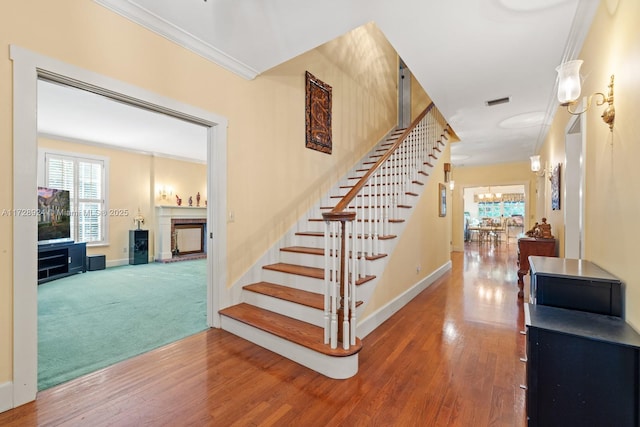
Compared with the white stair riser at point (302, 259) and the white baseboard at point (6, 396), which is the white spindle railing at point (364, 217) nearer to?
the white stair riser at point (302, 259)

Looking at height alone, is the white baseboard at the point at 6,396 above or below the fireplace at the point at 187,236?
below

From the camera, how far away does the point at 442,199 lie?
17.2 feet

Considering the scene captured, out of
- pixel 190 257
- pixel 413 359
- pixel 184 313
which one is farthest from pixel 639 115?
pixel 190 257

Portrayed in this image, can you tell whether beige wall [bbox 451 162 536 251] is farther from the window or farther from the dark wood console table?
the window

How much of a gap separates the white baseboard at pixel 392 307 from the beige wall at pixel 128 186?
20.4 feet

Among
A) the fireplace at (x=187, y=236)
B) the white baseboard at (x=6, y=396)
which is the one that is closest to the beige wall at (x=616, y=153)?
the white baseboard at (x=6, y=396)

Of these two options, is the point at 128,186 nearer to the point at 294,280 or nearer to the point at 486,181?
the point at 294,280

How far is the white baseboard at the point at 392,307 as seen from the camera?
2686 millimetres

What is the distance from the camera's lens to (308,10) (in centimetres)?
222

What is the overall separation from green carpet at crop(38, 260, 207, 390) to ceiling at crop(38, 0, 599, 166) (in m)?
2.73

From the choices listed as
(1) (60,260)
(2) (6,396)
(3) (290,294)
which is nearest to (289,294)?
(3) (290,294)

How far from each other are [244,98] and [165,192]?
527cm

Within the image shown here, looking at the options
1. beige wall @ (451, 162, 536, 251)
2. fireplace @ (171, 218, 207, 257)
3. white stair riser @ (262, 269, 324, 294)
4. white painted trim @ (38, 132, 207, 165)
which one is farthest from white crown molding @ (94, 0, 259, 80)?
beige wall @ (451, 162, 536, 251)

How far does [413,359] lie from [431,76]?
9.93 feet
